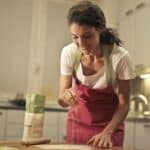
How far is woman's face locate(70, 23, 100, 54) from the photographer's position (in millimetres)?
1324

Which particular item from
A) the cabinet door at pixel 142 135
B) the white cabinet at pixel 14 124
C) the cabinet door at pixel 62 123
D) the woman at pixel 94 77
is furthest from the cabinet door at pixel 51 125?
the woman at pixel 94 77

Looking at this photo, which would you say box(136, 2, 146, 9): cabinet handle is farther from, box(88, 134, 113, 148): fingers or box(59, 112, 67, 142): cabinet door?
box(88, 134, 113, 148): fingers

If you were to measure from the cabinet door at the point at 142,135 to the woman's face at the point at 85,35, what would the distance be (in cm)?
162

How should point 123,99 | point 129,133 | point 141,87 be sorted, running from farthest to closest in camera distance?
point 141,87 < point 129,133 < point 123,99

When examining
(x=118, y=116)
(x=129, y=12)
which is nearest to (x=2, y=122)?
(x=129, y=12)

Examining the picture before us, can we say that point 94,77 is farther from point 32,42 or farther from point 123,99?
point 32,42

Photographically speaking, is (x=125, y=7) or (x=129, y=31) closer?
(x=129, y=31)

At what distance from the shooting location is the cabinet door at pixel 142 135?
2834 mm

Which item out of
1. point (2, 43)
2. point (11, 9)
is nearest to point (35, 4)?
point (11, 9)

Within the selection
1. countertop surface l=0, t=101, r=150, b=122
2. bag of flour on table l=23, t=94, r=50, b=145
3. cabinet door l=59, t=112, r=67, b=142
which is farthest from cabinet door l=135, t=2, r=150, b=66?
bag of flour on table l=23, t=94, r=50, b=145

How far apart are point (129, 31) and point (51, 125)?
4.08ft

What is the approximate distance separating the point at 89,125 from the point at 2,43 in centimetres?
255

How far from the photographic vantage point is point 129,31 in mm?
3596

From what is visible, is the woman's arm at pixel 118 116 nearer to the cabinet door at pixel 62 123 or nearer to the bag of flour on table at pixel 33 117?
the bag of flour on table at pixel 33 117
